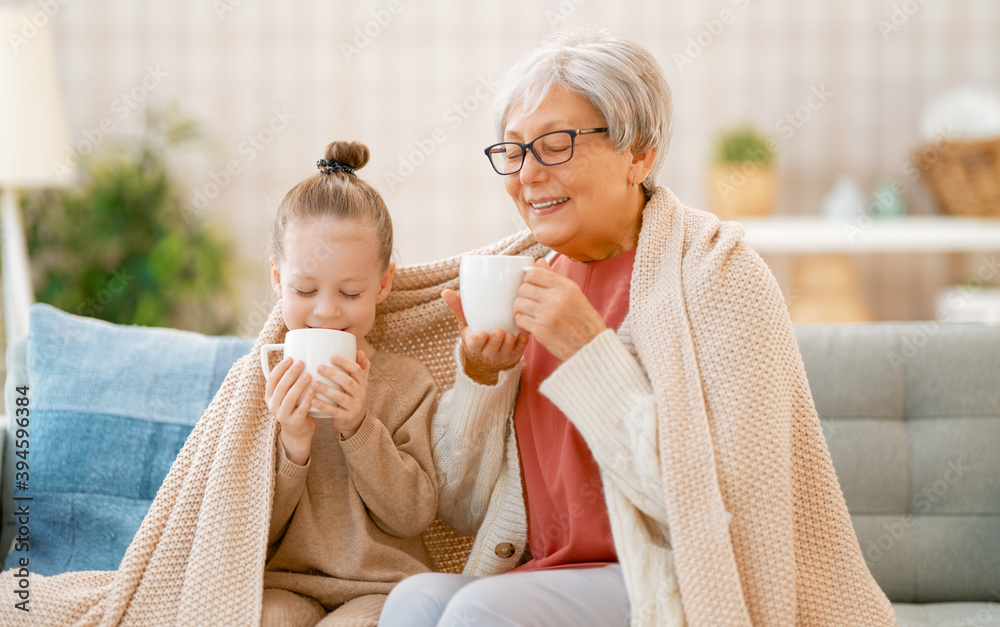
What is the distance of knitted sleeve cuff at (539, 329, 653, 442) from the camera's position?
1.21m

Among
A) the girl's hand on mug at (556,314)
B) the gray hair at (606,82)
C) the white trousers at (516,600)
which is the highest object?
the gray hair at (606,82)

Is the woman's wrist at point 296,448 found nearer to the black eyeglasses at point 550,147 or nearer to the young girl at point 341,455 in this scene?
the young girl at point 341,455

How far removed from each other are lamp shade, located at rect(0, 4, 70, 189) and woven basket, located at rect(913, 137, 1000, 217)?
3515 mm

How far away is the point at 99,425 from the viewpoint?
169cm

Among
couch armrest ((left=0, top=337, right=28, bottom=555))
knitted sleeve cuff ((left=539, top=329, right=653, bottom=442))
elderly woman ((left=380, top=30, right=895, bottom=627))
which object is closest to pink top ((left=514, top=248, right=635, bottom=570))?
elderly woman ((left=380, top=30, right=895, bottom=627))

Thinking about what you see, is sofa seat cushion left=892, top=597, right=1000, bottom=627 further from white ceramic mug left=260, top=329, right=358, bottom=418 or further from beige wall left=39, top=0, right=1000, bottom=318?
beige wall left=39, top=0, right=1000, bottom=318

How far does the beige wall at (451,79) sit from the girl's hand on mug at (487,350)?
2.54 metres

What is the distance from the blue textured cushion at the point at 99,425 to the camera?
165 cm

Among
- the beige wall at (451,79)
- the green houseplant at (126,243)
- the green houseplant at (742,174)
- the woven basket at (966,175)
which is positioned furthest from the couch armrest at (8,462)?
the woven basket at (966,175)

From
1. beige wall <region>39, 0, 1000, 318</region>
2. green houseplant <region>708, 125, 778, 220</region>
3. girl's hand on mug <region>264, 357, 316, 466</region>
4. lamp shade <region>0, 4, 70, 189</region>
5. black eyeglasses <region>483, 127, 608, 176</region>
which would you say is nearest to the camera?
girl's hand on mug <region>264, 357, 316, 466</region>

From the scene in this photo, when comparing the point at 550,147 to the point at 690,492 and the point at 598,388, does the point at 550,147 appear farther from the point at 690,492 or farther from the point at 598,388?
the point at 690,492

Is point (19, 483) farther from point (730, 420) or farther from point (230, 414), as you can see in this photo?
point (730, 420)

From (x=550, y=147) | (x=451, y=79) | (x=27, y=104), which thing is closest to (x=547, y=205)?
(x=550, y=147)

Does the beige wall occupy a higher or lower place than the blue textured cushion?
higher
